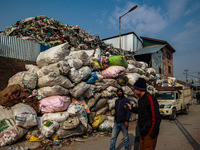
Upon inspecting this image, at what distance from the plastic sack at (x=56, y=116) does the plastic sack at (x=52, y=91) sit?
667mm

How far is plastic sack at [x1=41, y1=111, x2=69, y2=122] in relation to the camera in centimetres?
405

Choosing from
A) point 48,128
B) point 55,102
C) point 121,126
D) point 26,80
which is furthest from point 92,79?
point 121,126

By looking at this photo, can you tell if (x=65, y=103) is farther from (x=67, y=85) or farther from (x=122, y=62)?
(x=122, y=62)

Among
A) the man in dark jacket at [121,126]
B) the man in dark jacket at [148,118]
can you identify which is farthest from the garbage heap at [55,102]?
the man in dark jacket at [148,118]

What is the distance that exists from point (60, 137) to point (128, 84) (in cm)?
465

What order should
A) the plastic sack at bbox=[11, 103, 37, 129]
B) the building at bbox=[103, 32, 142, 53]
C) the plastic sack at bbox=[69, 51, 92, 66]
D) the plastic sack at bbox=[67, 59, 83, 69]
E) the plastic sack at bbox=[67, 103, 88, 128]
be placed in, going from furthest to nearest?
1. the building at bbox=[103, 32, 142, 53]
2. the plastic sack at bbox=[69, 51, 92, 66]
3. the plastic sack at bbox=[67, 59, 83, 69]
4. the plastic sack at bbox=[67, 103, 88, 128]
5. the plastic sack at bbox=[11, 103, 37, 129]

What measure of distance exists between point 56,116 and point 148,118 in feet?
9.34

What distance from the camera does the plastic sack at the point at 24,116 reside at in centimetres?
350

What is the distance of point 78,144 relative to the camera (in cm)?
400

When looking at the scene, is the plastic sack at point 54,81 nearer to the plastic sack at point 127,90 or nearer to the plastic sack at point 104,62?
the plastic sack at point 104,62

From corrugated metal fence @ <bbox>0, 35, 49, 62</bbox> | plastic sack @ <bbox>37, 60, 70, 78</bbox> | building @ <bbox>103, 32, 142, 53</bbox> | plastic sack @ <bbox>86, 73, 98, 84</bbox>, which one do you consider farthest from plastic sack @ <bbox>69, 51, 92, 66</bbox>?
building @ <bbox>103, 32, 142, 53</bbox>

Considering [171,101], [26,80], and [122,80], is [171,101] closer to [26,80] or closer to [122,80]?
[122,80]

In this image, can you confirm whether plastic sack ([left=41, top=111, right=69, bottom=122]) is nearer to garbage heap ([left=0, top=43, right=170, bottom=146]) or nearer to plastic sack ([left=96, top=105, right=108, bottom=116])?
garbage heap ([left=0, top=43, right=170, bottom=146])

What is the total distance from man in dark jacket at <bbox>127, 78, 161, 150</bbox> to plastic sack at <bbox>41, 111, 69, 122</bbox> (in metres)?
2.56
